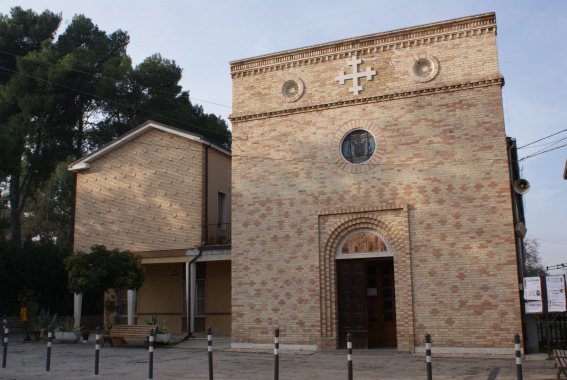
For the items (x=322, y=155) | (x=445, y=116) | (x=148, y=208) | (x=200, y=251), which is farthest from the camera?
(x=148, y=208)

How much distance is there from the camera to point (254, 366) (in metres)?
13.3

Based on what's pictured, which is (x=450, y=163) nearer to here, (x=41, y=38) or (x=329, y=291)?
(x=329, y=291)

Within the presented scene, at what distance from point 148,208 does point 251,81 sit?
25.0ft

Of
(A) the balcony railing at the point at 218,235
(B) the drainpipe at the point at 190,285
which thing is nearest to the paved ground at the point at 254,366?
(B) the drainpipe at the point at 190,285

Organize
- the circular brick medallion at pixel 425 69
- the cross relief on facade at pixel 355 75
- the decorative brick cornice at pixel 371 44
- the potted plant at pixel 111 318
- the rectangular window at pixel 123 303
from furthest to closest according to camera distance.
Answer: the rectangular window at pixel 123 303 → the potted plant at pixel 111 318 → the cross relief on facade at pixel 355 75 → the circular brick medallion at pixel 425 69 → the decorative brick cornice at pixel 371 44

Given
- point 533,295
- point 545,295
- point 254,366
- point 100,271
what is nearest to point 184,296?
→ point 100,271

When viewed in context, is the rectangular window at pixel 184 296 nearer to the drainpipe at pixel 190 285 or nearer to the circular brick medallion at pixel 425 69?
the drainpipe at pixel 190 285

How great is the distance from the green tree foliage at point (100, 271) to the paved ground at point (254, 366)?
2.64 metres

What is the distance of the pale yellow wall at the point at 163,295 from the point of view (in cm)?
2336

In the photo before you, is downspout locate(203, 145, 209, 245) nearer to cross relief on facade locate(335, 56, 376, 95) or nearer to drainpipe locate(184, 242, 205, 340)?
drainpipe locate(184, 242, 205, 340)

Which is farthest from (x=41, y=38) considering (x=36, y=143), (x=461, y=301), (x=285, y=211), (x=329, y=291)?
(x=461, y=301)

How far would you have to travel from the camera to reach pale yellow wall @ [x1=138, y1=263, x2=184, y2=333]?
23359 millimetres

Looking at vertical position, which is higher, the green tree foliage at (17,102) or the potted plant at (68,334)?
the green tree foliage at (17,102)

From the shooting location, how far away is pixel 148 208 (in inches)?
898
